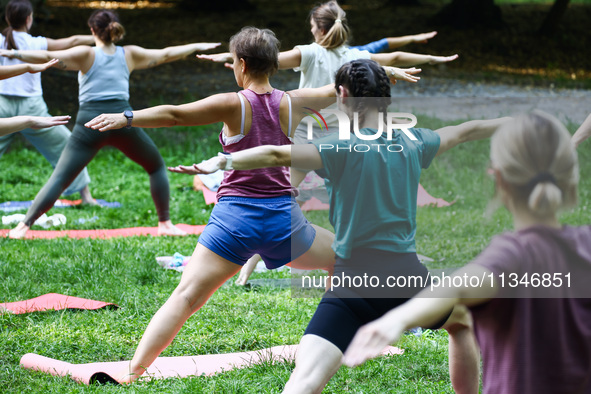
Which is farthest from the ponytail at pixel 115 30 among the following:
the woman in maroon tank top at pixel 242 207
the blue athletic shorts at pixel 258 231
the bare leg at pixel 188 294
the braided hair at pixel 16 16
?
the bare leg at pixel 188 294

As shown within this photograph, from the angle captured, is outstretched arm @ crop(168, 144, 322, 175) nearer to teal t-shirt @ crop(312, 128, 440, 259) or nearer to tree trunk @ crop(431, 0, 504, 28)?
teal t-shirt @ crop(312, 128, 440, 259)

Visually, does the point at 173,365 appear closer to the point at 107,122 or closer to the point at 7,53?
the point at 107,122

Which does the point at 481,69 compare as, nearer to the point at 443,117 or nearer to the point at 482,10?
the point at 482,10

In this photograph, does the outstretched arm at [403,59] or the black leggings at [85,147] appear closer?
the outstretched arm at [403,59]

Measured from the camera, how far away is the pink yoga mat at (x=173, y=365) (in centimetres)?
401

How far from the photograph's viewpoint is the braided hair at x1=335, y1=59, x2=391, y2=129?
10.3 ft

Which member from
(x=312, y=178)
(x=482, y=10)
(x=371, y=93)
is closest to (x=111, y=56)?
(x=312, y=178)

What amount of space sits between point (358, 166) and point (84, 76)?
4.74m

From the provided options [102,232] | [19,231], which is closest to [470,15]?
[102,232]

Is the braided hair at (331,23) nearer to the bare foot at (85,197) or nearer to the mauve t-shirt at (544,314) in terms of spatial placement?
the bare foot at (85,197)

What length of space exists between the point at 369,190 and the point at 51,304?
3073 millimetres

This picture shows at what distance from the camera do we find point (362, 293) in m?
2.99

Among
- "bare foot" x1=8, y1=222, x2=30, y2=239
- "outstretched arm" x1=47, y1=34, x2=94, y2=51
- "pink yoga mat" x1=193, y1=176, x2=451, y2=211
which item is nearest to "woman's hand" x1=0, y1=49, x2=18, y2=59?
"outstretched arm" x1=47, y1=34, x2=94, y2=51

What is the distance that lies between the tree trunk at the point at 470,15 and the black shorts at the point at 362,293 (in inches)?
833
